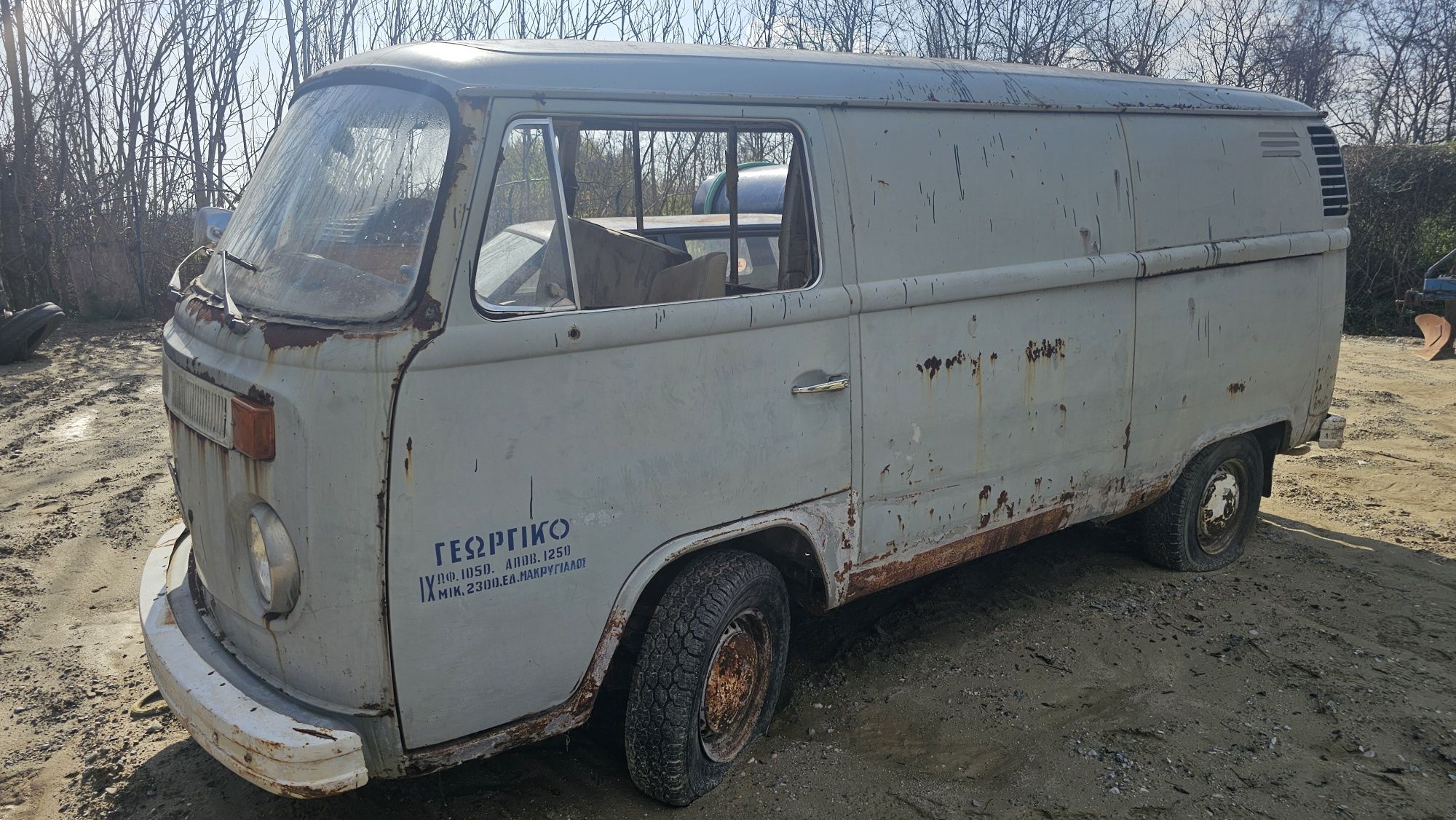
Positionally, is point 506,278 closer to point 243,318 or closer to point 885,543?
point 243,318

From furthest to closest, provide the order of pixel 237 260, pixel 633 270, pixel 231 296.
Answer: pixel 633 270, pixel 237 260, pixel 231 296

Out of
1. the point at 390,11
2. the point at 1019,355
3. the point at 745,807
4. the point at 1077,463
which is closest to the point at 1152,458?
the point at 1077,463

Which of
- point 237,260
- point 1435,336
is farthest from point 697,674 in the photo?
point 1435,336

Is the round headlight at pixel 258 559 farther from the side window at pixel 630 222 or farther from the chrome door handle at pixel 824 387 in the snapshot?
the chrome door handle at pixel 824 387

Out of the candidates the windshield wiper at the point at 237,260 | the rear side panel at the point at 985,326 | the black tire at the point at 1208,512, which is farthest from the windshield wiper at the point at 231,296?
the black tire at the point at 1208,512

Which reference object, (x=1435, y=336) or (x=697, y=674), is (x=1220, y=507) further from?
(x=1435, y=336)

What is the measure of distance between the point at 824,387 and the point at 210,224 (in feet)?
7.64

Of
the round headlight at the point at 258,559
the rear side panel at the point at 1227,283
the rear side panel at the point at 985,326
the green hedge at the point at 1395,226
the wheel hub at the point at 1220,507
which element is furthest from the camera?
the green hedge at the point at 1395,226

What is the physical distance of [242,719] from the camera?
2.48 m

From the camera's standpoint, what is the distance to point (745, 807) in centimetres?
317

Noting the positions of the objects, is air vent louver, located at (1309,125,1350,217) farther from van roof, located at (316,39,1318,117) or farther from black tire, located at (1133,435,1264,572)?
black tire, located at (1133,435,1264,572)

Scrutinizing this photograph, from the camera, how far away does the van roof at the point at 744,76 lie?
272cm

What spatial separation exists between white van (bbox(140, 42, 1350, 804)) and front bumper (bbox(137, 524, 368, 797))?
0.01m

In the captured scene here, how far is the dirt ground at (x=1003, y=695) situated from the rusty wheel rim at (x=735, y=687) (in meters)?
0.12
